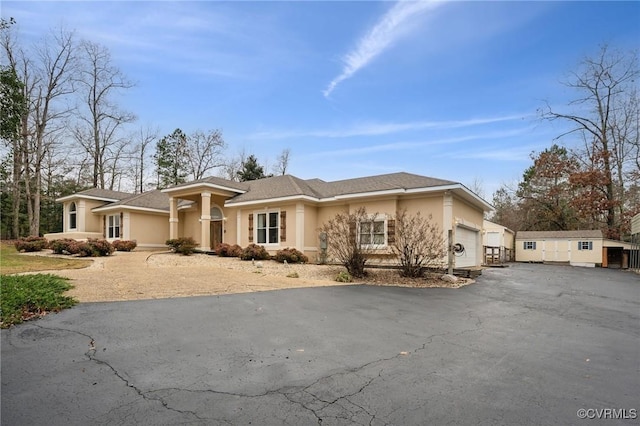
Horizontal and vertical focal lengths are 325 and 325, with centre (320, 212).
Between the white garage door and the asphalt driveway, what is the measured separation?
7.50 m

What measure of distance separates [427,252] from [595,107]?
29.5 metres

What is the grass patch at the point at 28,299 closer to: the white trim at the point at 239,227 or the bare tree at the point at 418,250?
the bare tree at the point at 418,250

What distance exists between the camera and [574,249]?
2677 centimetres

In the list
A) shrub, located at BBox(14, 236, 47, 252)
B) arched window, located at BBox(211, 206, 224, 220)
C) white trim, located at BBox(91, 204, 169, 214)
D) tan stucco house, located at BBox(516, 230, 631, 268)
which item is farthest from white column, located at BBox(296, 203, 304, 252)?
tan stucco house, located at BBox(516, 230, 631, 268)

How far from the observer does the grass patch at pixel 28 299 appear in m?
5.34

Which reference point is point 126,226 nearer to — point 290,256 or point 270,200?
point 270,200

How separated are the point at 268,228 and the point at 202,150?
845 inches

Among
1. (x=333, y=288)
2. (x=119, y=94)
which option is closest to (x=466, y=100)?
(x=333, y=288)

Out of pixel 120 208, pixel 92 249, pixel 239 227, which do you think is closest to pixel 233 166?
pixel 120 208

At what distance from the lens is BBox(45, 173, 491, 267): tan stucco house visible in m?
14.0

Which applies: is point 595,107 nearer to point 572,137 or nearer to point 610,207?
point 572,137

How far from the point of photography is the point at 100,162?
30141 millimetres

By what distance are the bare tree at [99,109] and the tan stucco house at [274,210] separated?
26.5 feet

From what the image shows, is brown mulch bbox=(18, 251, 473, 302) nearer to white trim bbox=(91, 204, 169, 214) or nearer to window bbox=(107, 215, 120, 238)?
white trim bbox=(91, 204, 169, 214)
